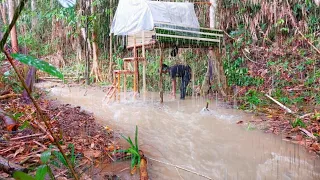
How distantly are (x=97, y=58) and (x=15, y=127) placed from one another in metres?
10.3

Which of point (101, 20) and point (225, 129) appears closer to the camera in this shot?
point (225, 129)

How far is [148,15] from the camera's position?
6879 millimetres

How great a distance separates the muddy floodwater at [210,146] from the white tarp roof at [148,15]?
7.29 ft

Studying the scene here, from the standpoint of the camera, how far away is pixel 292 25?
29.9ft

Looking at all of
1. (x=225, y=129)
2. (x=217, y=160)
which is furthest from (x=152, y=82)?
(x=217, y=160)

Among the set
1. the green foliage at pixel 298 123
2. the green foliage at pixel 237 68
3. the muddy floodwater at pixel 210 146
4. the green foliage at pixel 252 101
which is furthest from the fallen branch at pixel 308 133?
the green foliage at pixel 237 68

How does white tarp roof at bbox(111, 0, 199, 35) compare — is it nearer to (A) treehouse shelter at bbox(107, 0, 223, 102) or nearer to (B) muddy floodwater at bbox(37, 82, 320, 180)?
(A) treehouse shelter at bbox(107, 0, 223, 102)

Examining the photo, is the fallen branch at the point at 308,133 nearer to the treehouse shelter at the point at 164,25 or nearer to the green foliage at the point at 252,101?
the green foliage at the point at 252,101

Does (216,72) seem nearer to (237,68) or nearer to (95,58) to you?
(237,68)

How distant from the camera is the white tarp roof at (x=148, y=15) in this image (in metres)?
6.88

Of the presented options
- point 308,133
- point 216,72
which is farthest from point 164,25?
point 308,133

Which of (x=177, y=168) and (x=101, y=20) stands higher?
(x=101, y=20)

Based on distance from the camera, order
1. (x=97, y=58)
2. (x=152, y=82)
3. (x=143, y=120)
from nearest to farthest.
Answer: (x=143, y=120) < (x=152, y=82) < (x=97, y=58)

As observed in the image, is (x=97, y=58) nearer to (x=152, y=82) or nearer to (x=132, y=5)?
(x=152, y=82)
